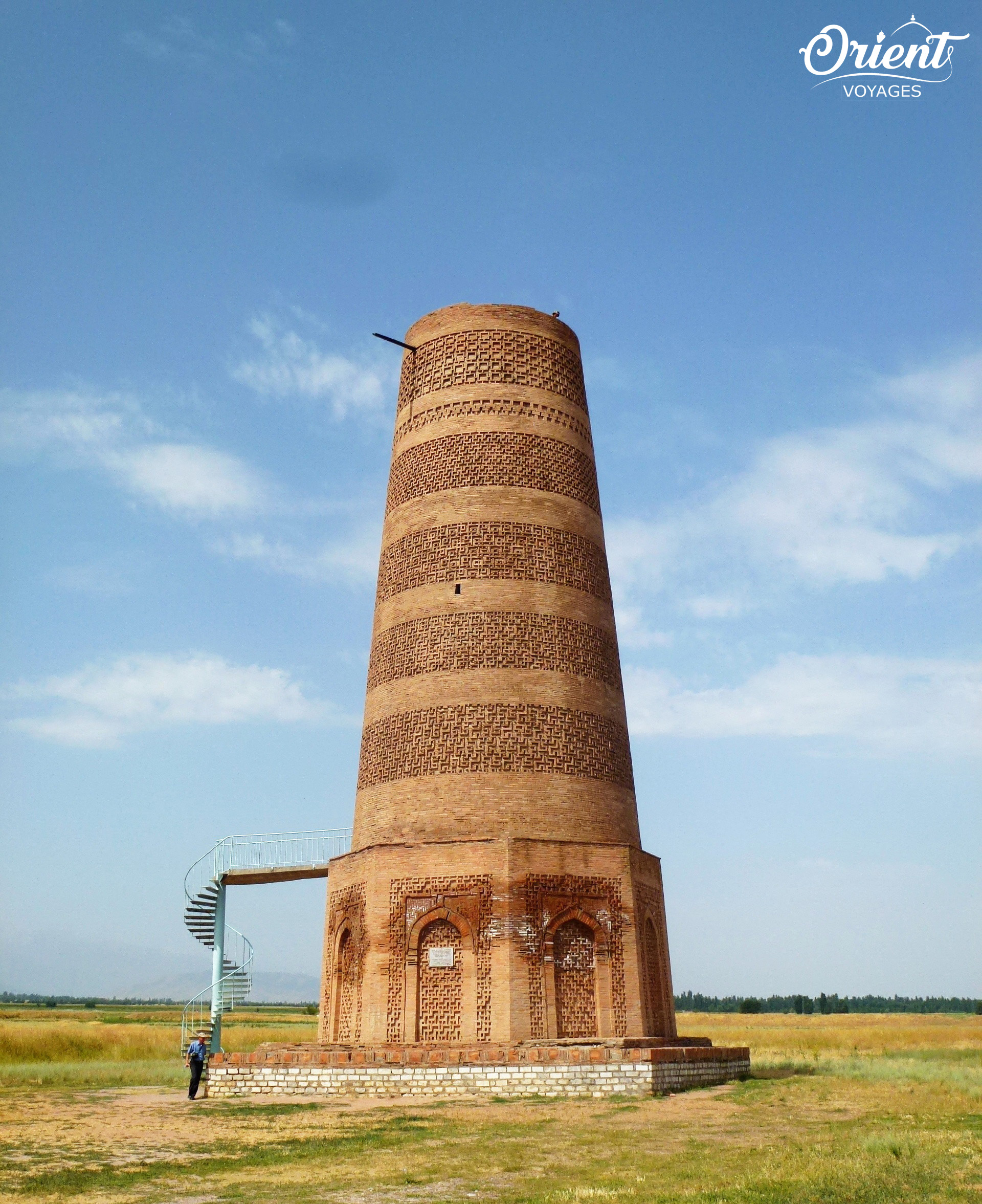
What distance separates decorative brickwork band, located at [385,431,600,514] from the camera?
1912 centimetres

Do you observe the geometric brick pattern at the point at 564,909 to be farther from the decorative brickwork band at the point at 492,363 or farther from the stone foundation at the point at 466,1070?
the decorative brickwork band at the point at 492,363

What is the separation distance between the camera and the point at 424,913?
1636 cm

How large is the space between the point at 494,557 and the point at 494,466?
1.68 meters

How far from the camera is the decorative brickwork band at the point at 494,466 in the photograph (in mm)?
19125

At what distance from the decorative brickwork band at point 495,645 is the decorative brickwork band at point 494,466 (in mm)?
2347

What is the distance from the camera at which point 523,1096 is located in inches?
550

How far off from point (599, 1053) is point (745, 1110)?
6.92ft

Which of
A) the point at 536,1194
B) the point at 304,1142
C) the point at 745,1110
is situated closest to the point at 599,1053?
the point at 745,1110

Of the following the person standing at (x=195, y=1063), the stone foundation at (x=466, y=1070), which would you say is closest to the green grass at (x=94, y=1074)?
the person standing at (x=195, y=1063)

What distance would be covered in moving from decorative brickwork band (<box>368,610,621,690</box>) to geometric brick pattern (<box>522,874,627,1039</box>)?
3282mm

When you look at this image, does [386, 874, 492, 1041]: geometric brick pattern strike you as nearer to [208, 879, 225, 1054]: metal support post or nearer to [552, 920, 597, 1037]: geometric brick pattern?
[552, 920, 597, 1037]: geometric brick pattern

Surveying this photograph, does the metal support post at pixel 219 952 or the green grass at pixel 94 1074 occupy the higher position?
the metal support post at pixel 219 952

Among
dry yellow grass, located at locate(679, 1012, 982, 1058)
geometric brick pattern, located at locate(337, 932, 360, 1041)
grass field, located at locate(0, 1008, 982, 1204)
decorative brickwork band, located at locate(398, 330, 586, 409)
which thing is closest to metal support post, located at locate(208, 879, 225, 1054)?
grass field, located at locate(0, 1008, 982, 1204)

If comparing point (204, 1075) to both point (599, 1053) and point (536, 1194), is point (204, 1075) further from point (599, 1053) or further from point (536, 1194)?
point (536, 1194)
